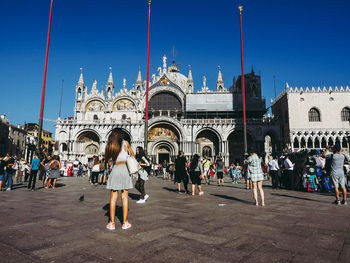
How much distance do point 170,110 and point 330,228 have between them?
1211 inches

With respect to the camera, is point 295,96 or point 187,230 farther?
point 295,96

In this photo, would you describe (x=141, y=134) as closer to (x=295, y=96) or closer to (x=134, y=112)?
(x=134, y=112)

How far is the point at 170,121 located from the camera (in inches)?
1205

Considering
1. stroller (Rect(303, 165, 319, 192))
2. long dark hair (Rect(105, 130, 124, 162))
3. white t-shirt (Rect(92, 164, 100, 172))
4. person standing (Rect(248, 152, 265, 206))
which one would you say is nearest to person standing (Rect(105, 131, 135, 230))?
long dark hair (Rect(105, 130, 124, 162))

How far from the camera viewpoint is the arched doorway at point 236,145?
31.4 meters

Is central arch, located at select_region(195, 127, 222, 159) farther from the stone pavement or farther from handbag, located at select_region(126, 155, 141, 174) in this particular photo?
handbag, located at select_region(126, 155, 141, 174)

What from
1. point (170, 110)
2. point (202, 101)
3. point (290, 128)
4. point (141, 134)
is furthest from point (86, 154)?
point (290, 128)

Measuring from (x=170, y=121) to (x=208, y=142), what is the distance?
6.38 metres

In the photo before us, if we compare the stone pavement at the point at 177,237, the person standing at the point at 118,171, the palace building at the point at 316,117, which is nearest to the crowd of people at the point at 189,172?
the person standing at the point at 118,171

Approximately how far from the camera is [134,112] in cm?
3325

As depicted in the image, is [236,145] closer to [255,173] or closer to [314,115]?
[314,115]

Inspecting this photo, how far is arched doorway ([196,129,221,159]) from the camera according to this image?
103 ft

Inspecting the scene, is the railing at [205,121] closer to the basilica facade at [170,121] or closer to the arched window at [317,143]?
the basilica facade at [170,121]

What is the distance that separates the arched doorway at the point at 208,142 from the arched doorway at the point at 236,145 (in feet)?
6.75
